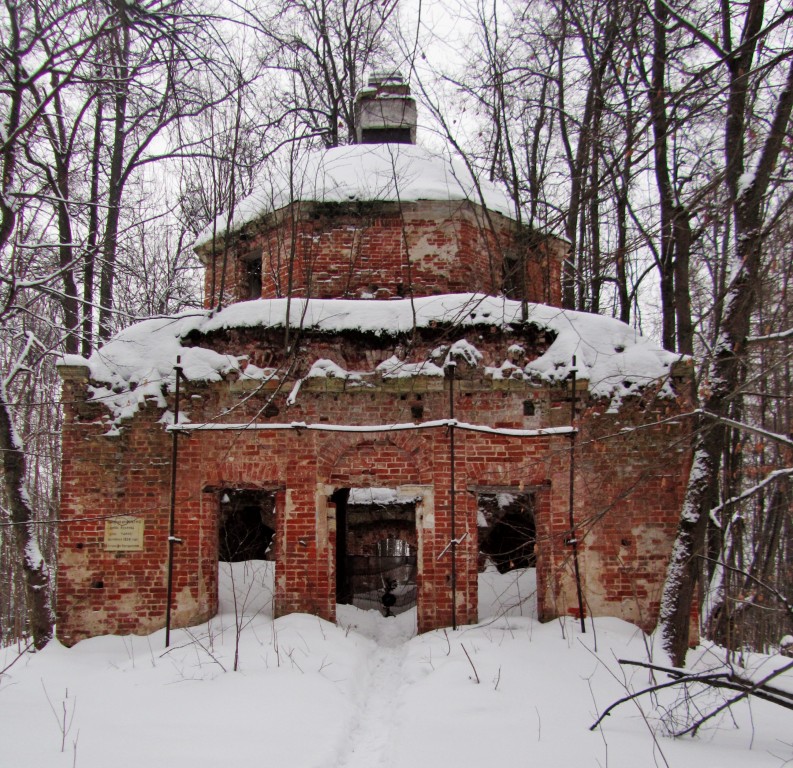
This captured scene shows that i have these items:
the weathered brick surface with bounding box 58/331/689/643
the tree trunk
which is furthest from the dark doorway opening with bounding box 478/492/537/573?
the tree trunk

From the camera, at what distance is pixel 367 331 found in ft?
26.6

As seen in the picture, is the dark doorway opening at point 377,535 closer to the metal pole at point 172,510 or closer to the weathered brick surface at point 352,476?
the weathered brick surface at point 352,476

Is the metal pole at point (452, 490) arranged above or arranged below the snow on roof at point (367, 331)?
below

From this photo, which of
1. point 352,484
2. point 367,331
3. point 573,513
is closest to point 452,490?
point 352,484

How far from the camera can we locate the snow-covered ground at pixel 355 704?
474 cm

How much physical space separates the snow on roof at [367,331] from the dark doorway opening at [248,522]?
458cm

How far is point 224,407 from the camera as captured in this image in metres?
8.17

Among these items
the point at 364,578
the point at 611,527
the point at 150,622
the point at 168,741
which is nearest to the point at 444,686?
the point at 168,741

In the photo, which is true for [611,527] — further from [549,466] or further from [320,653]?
[320,653]

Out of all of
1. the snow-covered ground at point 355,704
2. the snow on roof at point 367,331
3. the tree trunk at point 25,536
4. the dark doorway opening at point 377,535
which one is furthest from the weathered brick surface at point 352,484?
the dark doorway opening at point 377,535

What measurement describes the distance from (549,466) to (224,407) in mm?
3747

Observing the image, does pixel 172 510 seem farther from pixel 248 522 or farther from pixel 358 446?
pixel 248 522

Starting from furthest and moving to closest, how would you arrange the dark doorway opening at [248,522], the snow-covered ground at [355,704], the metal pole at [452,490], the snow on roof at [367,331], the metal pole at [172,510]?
1. the dark doorway opening at [248,522]
2. the snow on roof at [367,331]
3. the metal pole at [452,490]
4. the metal pole at [172,510]
5. the snow-covered ground at [355,704]

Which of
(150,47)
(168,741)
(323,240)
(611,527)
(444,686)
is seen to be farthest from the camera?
(323,240)
